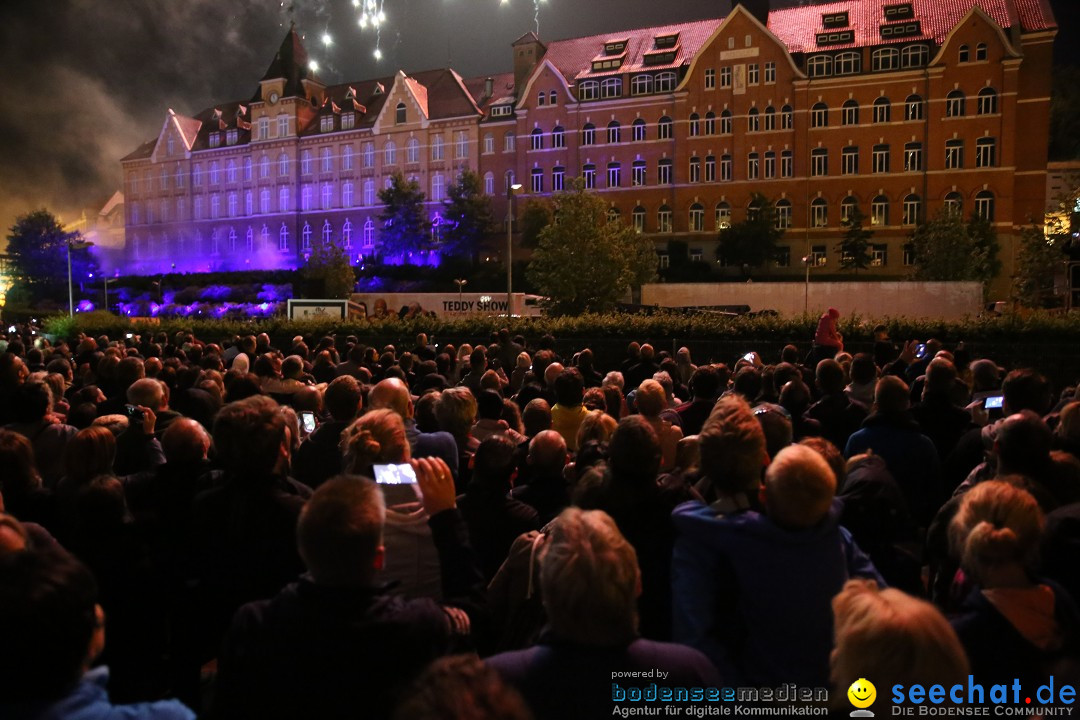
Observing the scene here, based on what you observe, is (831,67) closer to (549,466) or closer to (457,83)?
(457,83)

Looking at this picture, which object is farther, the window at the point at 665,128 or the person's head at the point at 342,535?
the window at the point at 665,128

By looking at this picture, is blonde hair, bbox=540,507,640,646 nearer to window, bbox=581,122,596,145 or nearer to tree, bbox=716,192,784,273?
tree, bbox=716,192,784,273

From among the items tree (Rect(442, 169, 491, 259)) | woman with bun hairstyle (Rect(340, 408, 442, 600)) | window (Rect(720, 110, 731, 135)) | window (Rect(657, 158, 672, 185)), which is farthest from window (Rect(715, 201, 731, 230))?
woman with bun hairstyle (Rect(340, 408, 442, 600))

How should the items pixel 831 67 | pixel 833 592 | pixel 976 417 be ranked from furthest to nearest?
1. pixel 831 67
2. pixel 976 417
3. pixel 833 592

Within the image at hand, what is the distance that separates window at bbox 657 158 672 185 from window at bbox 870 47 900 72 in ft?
49.5

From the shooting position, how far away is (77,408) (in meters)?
7.32

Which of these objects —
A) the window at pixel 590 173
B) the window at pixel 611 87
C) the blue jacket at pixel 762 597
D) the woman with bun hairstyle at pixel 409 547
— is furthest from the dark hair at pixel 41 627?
the window at pixel 611 87

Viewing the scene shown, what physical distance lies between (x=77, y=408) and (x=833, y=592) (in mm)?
6894

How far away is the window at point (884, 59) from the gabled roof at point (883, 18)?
71 cm

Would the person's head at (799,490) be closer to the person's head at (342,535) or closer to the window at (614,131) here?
the person's head at (342,535)

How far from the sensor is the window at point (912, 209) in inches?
2092

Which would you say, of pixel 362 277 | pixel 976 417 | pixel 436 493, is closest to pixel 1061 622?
pixel 436 493

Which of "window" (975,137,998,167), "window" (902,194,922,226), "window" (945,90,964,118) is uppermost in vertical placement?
"window" (945,90,964,118)

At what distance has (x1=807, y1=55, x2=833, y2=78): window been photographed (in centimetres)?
5479
